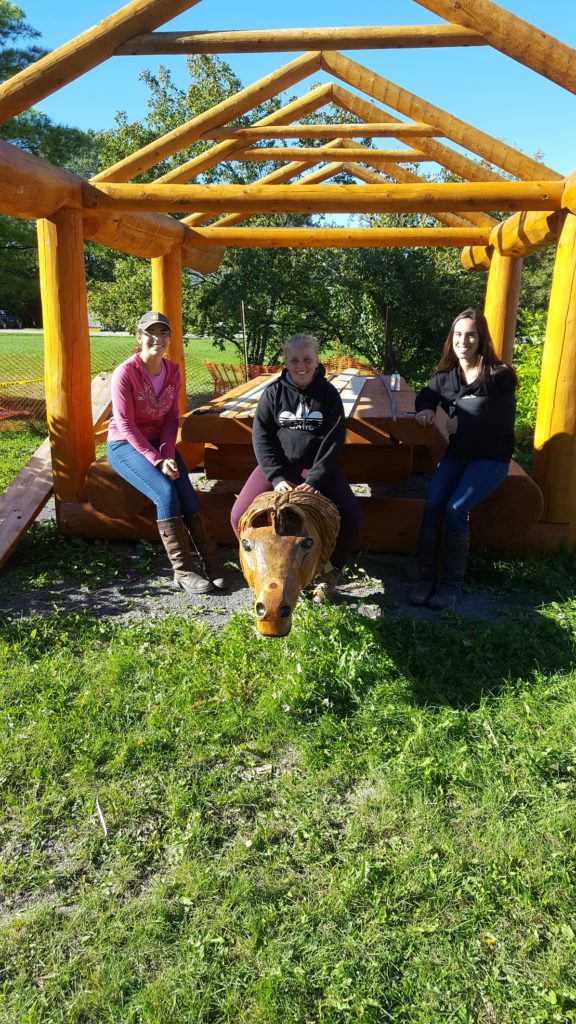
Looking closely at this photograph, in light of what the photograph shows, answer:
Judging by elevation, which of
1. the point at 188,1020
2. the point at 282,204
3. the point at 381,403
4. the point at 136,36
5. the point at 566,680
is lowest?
the point at 188,1020

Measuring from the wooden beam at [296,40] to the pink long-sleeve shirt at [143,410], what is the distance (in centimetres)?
208

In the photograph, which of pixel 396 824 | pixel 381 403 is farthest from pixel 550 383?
pixel 396 824

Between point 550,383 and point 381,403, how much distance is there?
151 cm

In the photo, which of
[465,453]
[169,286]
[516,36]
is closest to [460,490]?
[465,453]

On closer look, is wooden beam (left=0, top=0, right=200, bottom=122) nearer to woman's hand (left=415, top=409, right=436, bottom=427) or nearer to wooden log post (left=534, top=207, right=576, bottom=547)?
woman's hand (left=415, top=409, right=436, bottom=427)

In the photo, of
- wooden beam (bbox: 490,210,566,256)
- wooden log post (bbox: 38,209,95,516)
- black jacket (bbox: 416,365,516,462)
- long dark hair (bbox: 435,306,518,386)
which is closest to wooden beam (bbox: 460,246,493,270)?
wooden beam (bbox: 490,210,566,256)

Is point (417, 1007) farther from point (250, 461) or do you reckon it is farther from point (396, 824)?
point (250, 461)

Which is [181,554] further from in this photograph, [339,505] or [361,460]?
[361,460]

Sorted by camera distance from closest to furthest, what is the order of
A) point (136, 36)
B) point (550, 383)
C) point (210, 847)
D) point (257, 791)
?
point (210, 847) < point (257, 791) < point (136, 36) < point (550, 383)

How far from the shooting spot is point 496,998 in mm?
1970

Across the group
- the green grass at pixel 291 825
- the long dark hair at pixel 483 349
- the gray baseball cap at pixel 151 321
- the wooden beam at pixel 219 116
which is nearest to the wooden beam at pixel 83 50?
the gray baseball cap at pixel 151 321

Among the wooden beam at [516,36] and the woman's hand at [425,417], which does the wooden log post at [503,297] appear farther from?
the wooden beam at [516,36]

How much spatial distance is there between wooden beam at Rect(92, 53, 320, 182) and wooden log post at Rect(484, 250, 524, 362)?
10.7 feet

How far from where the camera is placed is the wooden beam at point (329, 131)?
695 centimetres
